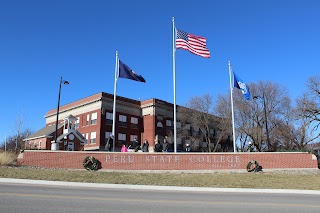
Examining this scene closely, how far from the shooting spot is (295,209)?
964 cm

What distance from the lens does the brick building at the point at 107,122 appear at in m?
51.8

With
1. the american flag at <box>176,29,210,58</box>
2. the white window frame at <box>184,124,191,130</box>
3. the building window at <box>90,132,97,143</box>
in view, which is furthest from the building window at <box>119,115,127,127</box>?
the american flag at <box>176,29,210,58</box>

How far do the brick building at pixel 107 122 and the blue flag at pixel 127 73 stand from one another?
2447 cm

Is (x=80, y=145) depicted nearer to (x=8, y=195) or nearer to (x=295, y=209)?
(x=8, y=195)

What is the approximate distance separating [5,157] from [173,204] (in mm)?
15562

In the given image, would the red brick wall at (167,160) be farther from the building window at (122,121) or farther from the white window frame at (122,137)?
the building window at (122,121)

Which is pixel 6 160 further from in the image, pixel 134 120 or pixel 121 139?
pixel 134 120

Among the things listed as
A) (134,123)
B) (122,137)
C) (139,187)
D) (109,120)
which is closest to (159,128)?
(134,123)

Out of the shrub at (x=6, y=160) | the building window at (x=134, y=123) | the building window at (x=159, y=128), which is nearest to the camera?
the shrub at (x=6, y=160)

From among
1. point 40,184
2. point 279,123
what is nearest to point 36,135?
point 279,123

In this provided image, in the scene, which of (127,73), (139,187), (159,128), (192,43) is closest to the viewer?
(139,187)

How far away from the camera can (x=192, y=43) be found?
2448 cm

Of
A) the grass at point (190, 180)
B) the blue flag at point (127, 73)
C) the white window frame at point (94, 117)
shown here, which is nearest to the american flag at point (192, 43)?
the blue flag at point (127, 73)

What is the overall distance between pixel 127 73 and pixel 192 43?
5.41 m
